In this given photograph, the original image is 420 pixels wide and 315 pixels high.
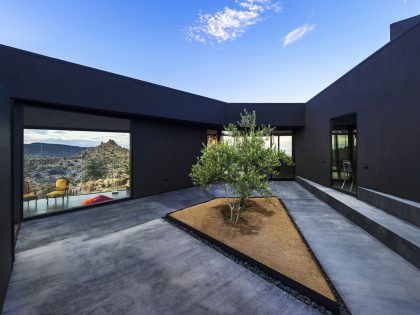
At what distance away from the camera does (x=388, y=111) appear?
5.21 meters

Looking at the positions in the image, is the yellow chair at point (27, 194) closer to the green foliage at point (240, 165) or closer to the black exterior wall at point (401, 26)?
the green foliage at point (240, 165)

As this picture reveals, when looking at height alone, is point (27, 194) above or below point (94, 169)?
below

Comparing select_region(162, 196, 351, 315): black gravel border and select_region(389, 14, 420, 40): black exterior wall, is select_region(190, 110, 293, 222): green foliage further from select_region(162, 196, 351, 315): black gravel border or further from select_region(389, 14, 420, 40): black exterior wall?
select_region(389, 14, 420, 40): black exterior wall

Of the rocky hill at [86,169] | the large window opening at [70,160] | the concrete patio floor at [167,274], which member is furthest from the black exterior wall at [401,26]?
the rocky hill at [86,169]

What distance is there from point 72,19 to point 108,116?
3.53 metres

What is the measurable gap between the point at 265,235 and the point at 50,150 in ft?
22.4

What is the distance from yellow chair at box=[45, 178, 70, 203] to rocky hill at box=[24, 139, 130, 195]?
0.40 ft

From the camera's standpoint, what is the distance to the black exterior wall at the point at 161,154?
8.19 meters

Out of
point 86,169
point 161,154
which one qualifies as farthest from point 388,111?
point 86,169

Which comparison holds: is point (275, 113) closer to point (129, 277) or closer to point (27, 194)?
point (129, 277)

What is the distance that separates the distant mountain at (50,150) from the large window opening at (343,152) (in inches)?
383

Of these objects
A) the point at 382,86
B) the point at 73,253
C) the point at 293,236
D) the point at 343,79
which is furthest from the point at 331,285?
the point at 343,79

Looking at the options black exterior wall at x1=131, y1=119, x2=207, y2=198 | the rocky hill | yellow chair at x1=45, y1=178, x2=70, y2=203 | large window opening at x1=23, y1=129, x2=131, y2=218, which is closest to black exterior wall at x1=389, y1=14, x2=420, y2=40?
black exterior wall at x1=131, y1=119, x2=207, y2=198

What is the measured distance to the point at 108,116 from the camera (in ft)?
24.0
